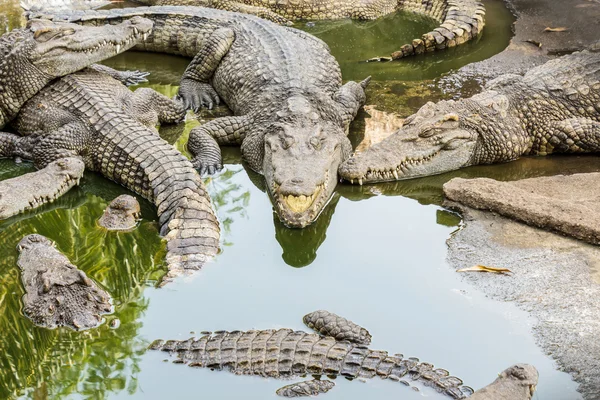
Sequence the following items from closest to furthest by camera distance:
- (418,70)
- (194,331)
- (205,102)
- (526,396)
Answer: (526,396) → (194,331) → (205,102) → (418,70)

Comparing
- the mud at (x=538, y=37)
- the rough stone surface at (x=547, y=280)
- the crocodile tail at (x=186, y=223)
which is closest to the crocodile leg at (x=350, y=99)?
the mud at (x=538, y=37)

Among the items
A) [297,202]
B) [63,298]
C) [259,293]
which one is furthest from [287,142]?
[63,298]

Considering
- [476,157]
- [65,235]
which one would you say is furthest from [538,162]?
[65,235]

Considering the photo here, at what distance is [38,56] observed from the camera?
6594 mm

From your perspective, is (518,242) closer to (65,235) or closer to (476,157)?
(476,157)

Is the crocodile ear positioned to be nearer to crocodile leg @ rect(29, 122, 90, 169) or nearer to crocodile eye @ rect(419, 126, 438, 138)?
crocodile eye @ rect(419, 126, 438, 138)

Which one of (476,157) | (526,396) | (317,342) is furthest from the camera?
(476,157)

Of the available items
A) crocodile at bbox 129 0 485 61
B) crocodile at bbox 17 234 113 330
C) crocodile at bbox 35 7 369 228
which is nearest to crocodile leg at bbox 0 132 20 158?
crocodile at bbox 35 7 369 228

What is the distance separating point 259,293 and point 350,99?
2.79 metres

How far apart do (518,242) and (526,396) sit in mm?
1876

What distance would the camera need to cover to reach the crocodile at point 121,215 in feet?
18.8

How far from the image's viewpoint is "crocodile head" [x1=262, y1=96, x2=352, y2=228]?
5.64 m

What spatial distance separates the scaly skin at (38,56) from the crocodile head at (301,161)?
1848 millimetres

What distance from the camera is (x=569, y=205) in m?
5.48
